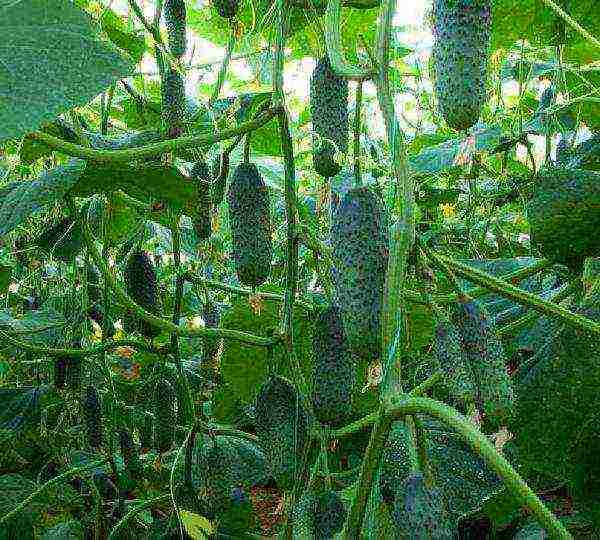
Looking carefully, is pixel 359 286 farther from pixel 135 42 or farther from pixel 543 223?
pixel 135 42

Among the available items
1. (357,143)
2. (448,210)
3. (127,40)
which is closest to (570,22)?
(357,143)

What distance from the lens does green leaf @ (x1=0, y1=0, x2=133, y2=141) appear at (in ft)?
3.08

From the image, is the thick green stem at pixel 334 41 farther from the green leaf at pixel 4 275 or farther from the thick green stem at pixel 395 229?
the green leaf at pixel 4 275

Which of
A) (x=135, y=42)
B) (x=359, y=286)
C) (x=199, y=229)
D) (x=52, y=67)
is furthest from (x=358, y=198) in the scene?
(x=135, y=42)

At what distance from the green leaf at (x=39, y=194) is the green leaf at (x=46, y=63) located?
487 millimetres

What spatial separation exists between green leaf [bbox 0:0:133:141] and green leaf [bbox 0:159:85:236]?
49cm

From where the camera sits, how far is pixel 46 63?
3.19ft

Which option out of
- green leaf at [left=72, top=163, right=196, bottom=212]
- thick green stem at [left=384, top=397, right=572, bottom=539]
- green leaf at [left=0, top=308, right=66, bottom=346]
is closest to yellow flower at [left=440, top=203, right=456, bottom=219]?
green leaf at [left=0, top=308, right=66, bottom=346]

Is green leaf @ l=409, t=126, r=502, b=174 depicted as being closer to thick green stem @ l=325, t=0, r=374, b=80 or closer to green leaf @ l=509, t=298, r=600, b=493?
green leaf @ l=509, t=298, r=600, b=493

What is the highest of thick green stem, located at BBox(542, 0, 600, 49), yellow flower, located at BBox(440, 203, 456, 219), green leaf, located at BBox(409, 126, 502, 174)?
yellow flower, located at BBox(440, 203, 456, 219)

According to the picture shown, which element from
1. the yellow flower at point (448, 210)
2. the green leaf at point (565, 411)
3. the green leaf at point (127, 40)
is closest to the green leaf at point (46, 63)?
the green leaf at point (565, 411)

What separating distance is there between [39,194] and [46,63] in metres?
0.56

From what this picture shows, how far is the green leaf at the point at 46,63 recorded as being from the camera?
938 millimetres

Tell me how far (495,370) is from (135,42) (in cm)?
148
